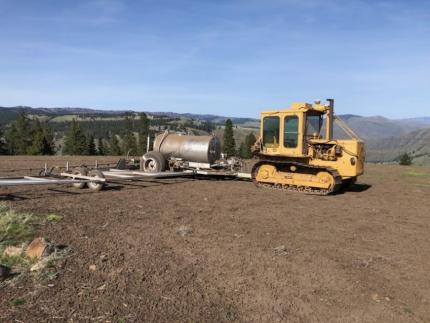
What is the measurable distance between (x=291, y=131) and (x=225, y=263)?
33.3 ft

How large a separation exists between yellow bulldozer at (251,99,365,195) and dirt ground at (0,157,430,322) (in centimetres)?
283

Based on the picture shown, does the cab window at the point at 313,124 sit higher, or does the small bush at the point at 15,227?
the cab window at the point at 313,124

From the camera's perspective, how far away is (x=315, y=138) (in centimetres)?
1697

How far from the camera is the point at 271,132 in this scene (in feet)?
56.4

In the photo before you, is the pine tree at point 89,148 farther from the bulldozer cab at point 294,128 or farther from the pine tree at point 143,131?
the bulldozer cab at point 294,128

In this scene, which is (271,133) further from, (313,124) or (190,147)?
(190,147)

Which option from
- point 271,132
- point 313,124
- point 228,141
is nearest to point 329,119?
point 313,124

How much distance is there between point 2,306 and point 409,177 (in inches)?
864

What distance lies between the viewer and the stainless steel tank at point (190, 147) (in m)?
19.2

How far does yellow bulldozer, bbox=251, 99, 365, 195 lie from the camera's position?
1600 cm

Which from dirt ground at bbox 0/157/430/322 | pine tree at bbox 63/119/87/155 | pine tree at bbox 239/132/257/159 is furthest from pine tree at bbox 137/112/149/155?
dirt ground at bbox 0/157/430/322

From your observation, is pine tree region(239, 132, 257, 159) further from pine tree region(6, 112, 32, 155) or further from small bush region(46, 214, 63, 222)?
small bush region(46, 214, 63, 222)

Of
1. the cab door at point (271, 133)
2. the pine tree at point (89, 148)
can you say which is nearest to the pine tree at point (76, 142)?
the pine tree at point (89, 148)

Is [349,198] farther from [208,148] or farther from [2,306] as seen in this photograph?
[2,306]
